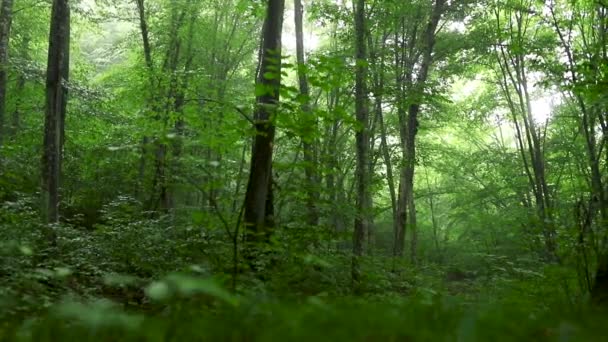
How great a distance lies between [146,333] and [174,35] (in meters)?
17.4

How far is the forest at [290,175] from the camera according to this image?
237 cm

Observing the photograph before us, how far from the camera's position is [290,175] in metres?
6.39

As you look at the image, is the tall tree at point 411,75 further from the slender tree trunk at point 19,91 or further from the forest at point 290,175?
the slender tree trunk at point 19,91

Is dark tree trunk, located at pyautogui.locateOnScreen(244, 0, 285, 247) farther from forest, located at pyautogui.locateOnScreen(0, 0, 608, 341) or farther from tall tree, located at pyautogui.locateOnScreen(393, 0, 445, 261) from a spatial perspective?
tall tree, located at pyautogui.locateOnScreen(393, 0, 445, 261)

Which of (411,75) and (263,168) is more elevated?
(411,75)

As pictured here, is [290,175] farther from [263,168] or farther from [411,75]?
[411,75]

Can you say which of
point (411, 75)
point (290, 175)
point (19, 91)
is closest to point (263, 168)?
point (290, 175)

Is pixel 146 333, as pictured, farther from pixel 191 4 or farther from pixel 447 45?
pixel 191 4

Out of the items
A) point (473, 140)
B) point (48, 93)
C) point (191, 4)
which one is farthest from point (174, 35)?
point (473, 140)

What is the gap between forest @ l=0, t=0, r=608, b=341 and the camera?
7.76ft

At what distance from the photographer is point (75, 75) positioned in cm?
2114

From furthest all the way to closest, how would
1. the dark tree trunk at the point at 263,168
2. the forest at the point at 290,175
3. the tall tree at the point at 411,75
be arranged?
the tall tree at the point at 411,75
the dark tree trunk at the point at 263,168
the forest at the point at 290,175

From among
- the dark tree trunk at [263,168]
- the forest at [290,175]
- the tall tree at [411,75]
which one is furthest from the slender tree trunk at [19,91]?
the dark tree trunk at [263,168]

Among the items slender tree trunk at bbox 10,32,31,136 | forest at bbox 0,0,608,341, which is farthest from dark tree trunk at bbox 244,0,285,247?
slender tree trunk at bbox 10,32,31,136
